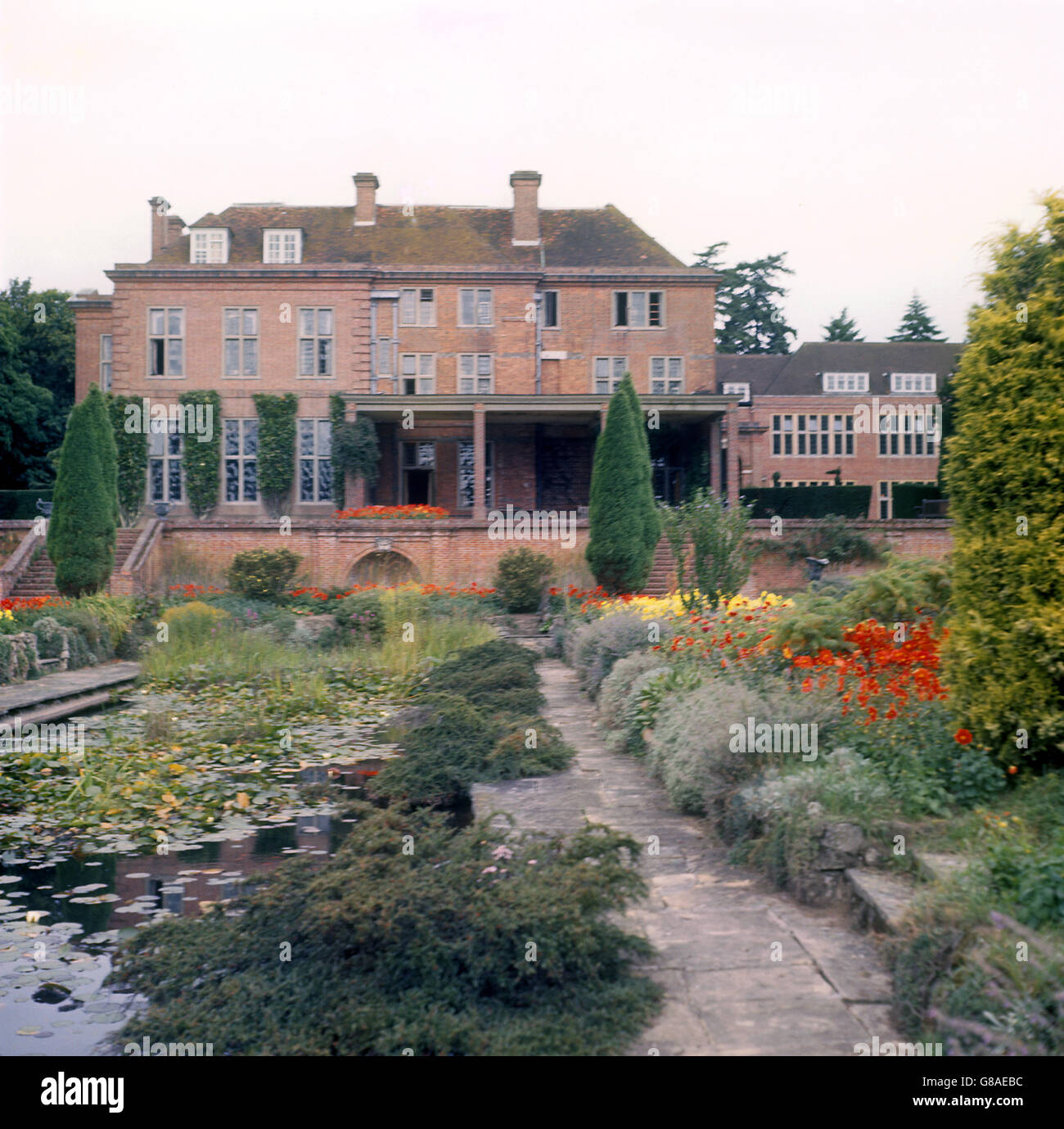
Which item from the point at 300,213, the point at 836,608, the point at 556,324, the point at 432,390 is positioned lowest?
the point at 836,608

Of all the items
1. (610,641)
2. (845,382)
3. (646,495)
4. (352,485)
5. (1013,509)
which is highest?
(845,382)

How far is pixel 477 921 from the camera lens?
339 centimetres

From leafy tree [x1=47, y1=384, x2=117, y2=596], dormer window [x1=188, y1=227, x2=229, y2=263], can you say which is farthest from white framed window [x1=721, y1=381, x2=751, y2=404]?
leafy tree [x1=47, y1=384, x2=117, y2=596]

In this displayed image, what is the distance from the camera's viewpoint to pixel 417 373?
2911 centimetres

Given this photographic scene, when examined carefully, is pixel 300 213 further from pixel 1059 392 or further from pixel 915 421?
pixel 1059 392

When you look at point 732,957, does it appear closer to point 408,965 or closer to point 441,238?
point 408,965

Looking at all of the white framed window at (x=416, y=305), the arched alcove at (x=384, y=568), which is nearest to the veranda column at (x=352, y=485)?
the white framed window at (x=416, y=305)

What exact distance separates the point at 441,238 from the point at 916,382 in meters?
28.7

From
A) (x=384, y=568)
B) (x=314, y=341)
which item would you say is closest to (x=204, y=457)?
(x=314, y=341)

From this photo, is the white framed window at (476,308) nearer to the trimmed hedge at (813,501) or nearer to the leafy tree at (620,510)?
the trimmed hedge at (813,501)

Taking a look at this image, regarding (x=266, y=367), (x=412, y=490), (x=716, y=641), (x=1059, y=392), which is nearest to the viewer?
(x=1059, y=392)
